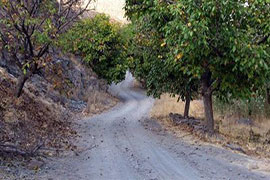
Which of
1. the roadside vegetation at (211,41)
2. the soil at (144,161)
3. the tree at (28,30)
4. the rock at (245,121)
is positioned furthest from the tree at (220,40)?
the rock at (245,121)

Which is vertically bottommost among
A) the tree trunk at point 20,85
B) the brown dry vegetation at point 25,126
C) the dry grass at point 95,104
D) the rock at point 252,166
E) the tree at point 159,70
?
the dry grass at point 95,104

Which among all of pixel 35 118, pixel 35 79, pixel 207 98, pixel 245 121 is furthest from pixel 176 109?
pixel 35 118

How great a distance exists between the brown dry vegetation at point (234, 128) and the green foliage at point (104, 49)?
23.1ft

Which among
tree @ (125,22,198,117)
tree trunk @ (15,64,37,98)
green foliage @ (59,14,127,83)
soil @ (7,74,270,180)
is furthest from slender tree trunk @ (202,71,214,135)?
green foliage @ (59,14,127,83)

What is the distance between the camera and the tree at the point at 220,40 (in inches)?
391

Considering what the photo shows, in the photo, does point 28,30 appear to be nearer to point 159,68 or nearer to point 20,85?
point 20,85

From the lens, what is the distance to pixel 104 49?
96.0 feet

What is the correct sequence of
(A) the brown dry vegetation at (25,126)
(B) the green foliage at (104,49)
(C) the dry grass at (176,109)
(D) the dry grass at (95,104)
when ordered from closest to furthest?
(A) the brown dry vegetation at (25,126) → (D) the dry grass at (95,104) → (C) the dry grass at (176,109) → (B) the green foliage at (104,49)

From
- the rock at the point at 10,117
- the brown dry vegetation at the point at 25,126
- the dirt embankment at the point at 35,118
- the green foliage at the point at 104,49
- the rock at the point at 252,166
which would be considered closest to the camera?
the dirt embankment at the point at 35,118

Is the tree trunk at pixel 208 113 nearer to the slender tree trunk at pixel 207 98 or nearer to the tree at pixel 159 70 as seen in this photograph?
the slender tree trunk at pixel 207 98

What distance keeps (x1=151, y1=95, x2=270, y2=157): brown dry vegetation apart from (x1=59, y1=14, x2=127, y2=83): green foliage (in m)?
7.05

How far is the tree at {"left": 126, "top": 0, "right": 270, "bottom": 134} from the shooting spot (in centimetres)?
993

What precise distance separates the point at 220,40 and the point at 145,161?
4.20 m

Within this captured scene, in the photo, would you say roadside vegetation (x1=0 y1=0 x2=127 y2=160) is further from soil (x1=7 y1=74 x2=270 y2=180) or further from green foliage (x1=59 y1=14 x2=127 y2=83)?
green foliage (x1=59 y1=14 x2=127 y2=83)
